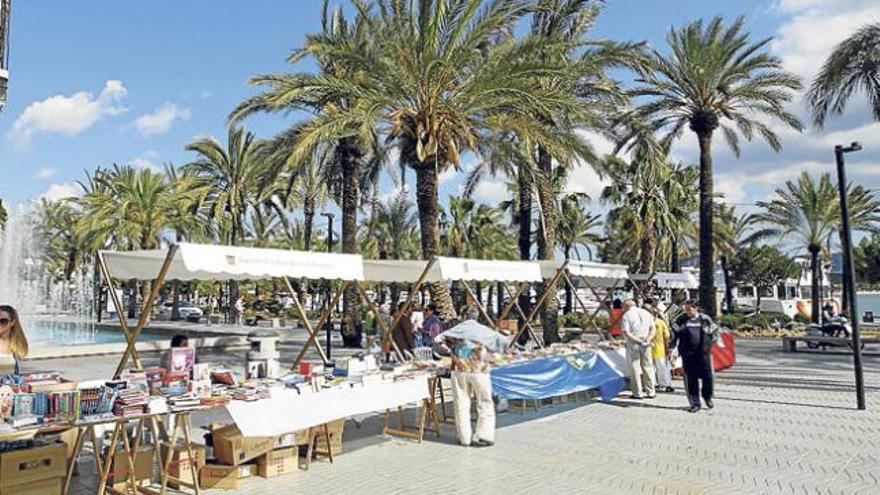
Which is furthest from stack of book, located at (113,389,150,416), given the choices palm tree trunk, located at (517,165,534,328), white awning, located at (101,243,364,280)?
palm tree trunk, located at (517,165,534,328)

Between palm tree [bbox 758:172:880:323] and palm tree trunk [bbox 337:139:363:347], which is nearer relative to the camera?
palm tree trunk [bbox 337:139:363:347]

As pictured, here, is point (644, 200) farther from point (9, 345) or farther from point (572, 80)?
point (9, 345)

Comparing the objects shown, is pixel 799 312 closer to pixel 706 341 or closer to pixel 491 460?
pixel 706 341

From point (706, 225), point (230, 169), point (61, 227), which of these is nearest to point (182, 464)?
point (706, 225)

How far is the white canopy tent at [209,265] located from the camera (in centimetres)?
654

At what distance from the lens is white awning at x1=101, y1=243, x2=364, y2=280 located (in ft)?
21.8

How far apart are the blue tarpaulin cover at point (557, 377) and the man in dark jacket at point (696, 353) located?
4.63 ft

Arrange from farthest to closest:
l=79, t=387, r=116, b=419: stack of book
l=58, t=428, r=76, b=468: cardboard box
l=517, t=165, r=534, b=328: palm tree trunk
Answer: l=517, t=165, r=534, b=328: palm tree trunk → l=58, t=428, r=76, b=468: cardboard box → l=79, t=387, r=116, b=419: stack of book

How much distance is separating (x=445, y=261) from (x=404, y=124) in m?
5.02

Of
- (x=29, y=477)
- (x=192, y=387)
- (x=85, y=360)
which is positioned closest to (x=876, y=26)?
(x=192, y=387)

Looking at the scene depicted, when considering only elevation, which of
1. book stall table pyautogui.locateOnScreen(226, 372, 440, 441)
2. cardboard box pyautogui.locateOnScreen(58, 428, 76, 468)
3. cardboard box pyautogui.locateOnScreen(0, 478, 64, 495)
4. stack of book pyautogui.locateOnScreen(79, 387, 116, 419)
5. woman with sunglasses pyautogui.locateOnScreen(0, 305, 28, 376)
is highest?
woman with sunglasses pyautogui.locateOnScreen(0, 305, 28, 376)

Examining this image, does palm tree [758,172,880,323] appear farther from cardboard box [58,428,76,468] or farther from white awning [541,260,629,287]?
cardboard box [58,428,76,468]

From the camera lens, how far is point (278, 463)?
23.1 ft

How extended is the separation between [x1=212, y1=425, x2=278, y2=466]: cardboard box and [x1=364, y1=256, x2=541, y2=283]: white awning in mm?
3387
